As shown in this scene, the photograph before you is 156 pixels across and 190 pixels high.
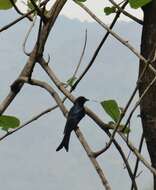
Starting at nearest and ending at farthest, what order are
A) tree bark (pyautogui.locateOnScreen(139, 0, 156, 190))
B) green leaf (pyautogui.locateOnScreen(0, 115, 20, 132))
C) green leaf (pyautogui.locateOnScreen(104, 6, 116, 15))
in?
1. green leaf (pyautogui.locateOnScreen(0, 115, 20, 132))
2. tree bark (pyautogui.locateOnScreen(139, 0, 156, 190))
3. green leaf (pyautogui.locateOnScreen(104, 6, 116, 15))

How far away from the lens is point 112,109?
285 cm

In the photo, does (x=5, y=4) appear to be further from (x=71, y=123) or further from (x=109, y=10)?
(x=71, y=123)

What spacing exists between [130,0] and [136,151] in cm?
79

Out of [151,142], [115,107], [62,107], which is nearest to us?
[62,107]

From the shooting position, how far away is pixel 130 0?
293 cm

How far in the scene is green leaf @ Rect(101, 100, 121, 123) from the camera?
2.83 metres

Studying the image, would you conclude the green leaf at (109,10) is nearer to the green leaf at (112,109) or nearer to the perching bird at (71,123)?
the perching bird at (71,123)

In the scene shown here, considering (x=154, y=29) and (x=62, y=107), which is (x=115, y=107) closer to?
(x=62, y=107)

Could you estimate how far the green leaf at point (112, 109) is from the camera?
2834 millimetres

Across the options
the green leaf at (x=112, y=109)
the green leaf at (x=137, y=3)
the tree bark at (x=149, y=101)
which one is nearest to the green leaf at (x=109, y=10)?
the tree bark at (x=149, y=101)

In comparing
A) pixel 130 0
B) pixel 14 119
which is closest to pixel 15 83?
pixel 14 119

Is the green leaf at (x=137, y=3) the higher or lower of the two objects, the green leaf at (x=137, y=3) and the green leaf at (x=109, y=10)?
the higher

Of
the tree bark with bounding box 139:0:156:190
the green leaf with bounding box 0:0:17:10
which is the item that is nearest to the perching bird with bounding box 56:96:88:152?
the tree bark with bounding box 139:0:156:190

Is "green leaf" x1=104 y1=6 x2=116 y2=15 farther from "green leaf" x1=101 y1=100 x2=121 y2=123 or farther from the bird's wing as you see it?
"green leaf" x1=101 y1=100 x2=121 y2=123
